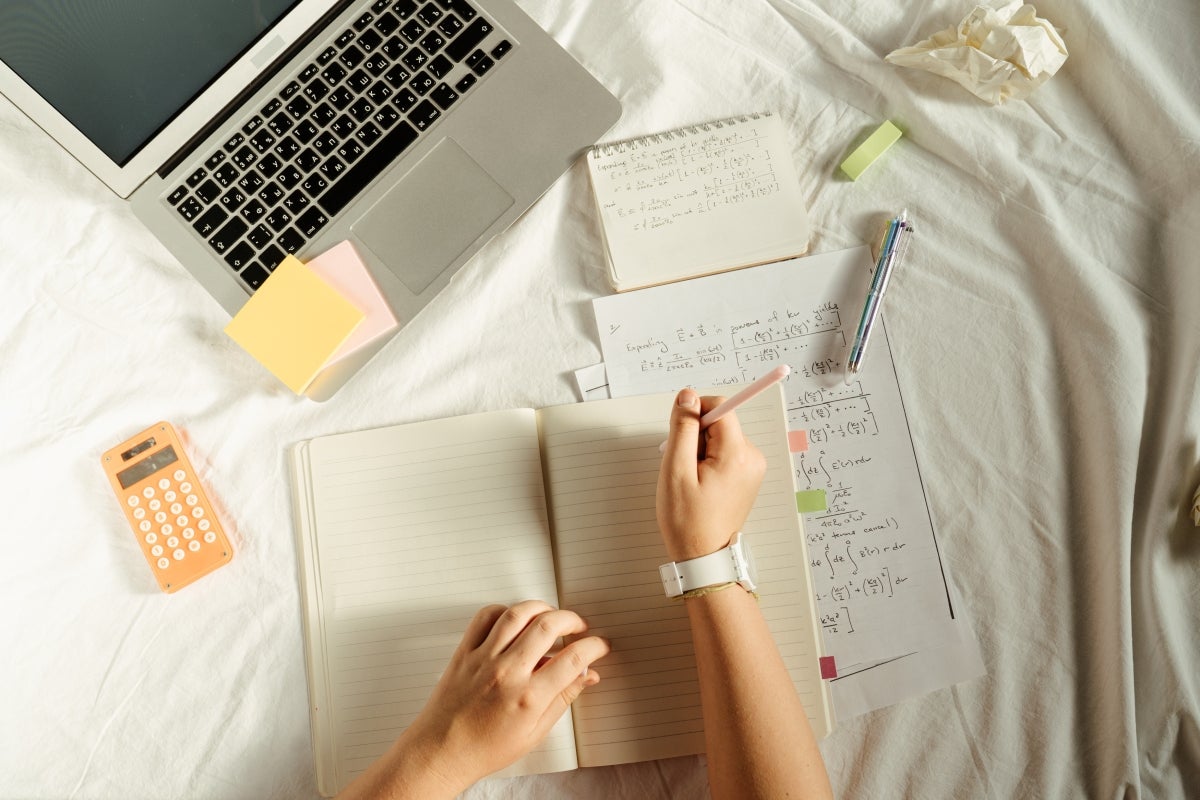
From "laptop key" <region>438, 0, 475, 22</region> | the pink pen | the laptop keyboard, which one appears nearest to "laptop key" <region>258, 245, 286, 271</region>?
the laptop keyboard

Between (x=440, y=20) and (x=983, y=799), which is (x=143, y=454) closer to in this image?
(x=440, y=20)

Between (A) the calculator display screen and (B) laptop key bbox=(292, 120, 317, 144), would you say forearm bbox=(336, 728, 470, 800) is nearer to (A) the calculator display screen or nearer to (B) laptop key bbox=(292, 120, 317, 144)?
(A) the calculator display screen

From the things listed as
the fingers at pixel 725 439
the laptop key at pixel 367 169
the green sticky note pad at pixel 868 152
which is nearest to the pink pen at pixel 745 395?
the fingers at pixel 725 439

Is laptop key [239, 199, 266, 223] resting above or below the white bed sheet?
above

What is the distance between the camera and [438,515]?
663 mm

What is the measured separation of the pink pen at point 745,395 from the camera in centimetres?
49

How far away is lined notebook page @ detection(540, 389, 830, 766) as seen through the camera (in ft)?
2.06

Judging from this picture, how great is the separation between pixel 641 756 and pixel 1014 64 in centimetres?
64

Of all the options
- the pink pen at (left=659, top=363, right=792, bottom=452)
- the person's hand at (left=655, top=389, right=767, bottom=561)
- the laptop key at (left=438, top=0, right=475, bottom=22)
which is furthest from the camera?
the laptop key at (left=438, top=0, right=475, bottom=22)

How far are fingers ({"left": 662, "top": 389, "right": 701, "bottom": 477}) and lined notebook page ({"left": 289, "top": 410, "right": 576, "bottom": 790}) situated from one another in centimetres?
13

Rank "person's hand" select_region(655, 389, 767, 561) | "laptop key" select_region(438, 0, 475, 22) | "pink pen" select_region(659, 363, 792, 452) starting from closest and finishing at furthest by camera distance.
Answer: "pink pen" select_region(659, 363, 792, 452) → "person's hand" select_region(655, 389, 767, 561) → "laptop key" select_region(438, 0, 475, 22)

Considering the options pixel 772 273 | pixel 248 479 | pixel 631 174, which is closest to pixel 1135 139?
pixel 772 273

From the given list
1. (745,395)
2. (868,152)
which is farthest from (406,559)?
(868,152)

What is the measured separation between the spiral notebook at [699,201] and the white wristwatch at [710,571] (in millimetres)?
240
